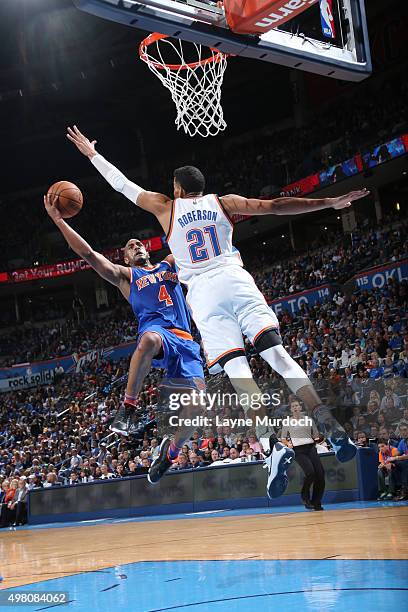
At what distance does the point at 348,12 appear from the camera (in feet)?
20.0

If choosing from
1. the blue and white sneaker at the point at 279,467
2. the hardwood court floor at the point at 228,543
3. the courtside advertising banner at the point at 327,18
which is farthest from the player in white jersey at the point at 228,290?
the hardwood court floor at the point at 228,543

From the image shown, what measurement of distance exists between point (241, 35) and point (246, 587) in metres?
4.00

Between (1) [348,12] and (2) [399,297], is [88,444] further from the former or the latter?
(1) [348,12]

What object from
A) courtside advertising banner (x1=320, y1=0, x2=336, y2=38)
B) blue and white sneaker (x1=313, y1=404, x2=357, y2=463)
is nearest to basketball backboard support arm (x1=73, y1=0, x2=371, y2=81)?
courtside advertising banner (x1=320, y1=0, x2=336, y2=38)

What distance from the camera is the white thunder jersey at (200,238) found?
4.61 metres

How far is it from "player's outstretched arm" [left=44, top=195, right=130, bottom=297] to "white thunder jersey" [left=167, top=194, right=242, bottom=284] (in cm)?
70

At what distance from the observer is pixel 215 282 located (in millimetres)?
4527

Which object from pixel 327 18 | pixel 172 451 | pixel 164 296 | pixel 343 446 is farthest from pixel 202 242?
pixel 327 18

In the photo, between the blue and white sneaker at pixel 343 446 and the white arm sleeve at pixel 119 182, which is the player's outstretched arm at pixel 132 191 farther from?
the blue and white sneaker at pixel 343 446

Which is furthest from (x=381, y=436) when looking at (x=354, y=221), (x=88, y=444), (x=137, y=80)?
(x=137, y=80)

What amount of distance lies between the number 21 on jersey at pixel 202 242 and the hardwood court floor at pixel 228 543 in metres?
2.97

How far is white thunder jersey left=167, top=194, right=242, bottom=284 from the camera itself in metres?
4.61

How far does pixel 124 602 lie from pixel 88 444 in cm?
1343

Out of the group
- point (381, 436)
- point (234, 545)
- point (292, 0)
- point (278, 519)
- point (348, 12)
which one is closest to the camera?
point (292, 0)
